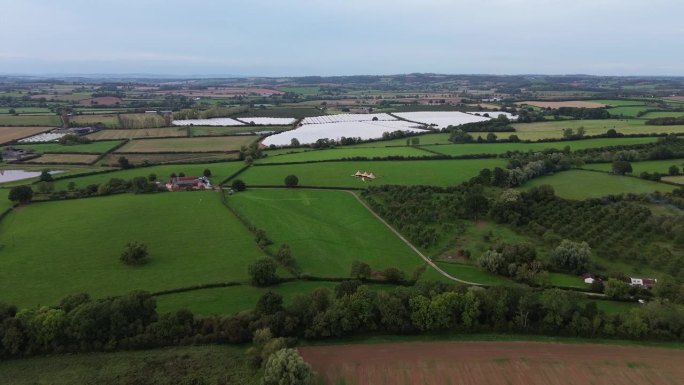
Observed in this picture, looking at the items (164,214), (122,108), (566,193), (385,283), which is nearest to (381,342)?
(385,283)

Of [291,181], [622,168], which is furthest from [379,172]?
[622,168]

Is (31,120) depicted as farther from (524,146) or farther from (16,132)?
(524,146)

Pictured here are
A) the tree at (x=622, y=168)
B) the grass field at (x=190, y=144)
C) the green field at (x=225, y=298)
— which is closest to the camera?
the green field at (x=225, y=298)

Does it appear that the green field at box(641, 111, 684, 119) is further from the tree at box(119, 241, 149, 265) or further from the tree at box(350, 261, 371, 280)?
the tree at box(119, 241, 149, 265)

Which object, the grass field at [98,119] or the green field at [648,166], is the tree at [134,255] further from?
the grass field at [98,119]

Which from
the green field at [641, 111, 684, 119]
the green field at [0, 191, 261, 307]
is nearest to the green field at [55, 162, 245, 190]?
the green field at [0, 191, 261, 307]

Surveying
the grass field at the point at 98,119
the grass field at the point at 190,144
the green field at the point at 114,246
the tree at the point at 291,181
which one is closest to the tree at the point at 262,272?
the green field at the point at 114,246
